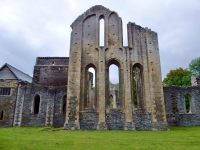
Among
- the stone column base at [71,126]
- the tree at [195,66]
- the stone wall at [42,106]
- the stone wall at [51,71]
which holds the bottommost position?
the stone column base at [71,126]

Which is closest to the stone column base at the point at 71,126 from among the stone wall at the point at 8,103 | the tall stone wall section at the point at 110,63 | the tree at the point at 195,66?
the tall stone wall section at the point at 110,63

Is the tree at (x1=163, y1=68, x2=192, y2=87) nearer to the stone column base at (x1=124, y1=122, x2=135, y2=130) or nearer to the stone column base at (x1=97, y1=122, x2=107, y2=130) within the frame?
the stone column base at (x1=124, y1=122, x2=135, y2=130)

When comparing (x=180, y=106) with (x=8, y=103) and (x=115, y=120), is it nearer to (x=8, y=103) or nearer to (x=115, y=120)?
(x=115, y=120)

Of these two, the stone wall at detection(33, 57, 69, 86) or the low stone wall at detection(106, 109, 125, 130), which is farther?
the stone wall at detection(33, 57, 69, 86)

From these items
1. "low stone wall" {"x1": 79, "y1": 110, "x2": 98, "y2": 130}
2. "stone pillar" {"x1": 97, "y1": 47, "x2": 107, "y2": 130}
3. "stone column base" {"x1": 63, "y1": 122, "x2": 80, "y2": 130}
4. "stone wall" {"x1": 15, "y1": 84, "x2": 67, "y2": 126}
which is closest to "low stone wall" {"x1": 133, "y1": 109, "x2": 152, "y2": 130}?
"stone pillar" {"x1": 97, "y1": 47, "x2": 107, "y2": 130}

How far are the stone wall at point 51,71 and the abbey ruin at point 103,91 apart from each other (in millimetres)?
5627

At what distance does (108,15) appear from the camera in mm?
19375

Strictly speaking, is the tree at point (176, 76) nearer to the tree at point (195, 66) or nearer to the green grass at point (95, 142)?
the tree at point (195, 66)

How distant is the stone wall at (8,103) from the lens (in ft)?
67.9

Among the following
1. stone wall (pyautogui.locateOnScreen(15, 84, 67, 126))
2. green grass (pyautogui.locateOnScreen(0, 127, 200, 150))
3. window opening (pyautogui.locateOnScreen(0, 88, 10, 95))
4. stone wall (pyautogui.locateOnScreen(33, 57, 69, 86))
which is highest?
stone wall (pyautogui.locateOnScreen(33, 57, 69, 86))

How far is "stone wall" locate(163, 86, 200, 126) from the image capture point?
20234mm

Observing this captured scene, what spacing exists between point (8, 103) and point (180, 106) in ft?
65.6

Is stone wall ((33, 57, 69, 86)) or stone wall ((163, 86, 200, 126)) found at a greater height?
stone wall ((33, 57, 69, 86))

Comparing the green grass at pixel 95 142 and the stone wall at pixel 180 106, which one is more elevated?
the stone wall at pixel 180 106
